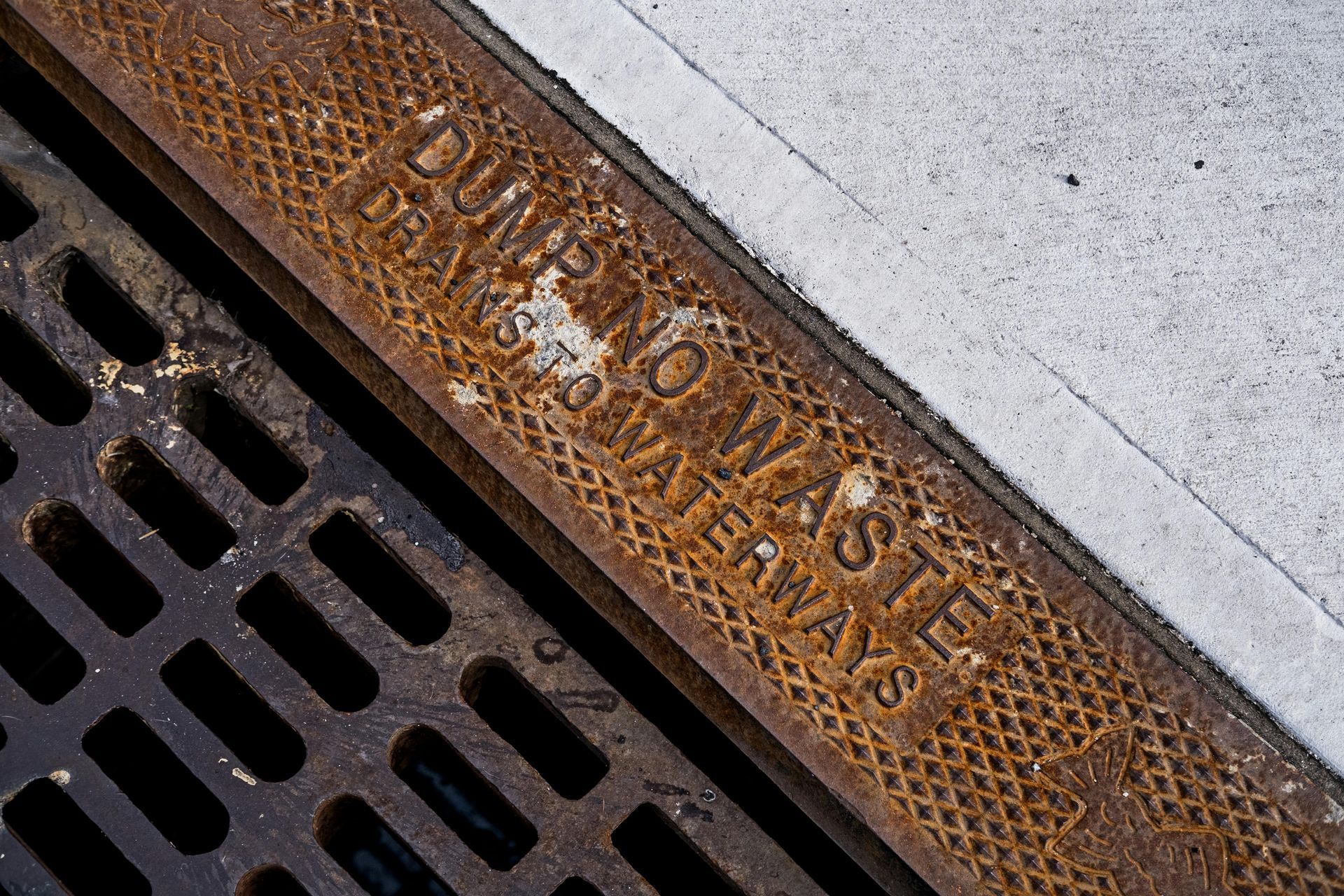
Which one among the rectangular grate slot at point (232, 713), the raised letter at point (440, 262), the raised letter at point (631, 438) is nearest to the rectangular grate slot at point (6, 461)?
the rectangular grate slot at point (232, 713)

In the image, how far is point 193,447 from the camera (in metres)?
1.88

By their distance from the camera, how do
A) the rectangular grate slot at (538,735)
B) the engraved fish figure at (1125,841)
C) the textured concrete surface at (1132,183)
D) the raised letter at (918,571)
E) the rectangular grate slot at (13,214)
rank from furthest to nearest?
the rectangular grate slot at (13,214), the rectangular grate slot at (538,735), the textured concrete surface at (1132,183), the raised letter at (918,571), the engraved fish figure at (1125,841)

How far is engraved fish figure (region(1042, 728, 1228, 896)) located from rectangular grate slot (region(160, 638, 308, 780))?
144 cm

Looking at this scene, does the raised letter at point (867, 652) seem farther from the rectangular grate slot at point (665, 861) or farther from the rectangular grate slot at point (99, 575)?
the rectangular grate slot at point (99, 575)

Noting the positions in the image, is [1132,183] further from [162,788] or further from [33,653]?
[33,653]

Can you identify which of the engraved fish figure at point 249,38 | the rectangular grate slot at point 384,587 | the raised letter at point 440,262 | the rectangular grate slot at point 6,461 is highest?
the engraved fish figure at point 249,38

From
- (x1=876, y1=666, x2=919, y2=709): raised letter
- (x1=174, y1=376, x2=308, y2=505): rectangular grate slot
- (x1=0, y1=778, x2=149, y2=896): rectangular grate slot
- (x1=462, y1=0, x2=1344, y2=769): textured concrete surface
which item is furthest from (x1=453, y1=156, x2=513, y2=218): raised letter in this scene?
(x1=0, y1=778, x2=149, y2=896): rectangular grate slot

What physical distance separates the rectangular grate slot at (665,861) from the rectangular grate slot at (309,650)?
0.59m

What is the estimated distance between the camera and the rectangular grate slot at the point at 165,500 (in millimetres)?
1896

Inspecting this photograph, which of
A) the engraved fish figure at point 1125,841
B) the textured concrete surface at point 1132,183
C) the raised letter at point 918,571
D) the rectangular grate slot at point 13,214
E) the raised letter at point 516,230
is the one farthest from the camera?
the rectangular grate slot at point 13,214

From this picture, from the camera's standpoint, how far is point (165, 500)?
6.98 feet

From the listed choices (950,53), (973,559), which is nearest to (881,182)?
(950,53)

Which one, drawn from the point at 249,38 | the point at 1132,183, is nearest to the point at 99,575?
the point at 249,38

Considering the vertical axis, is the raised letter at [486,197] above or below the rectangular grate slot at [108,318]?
above
